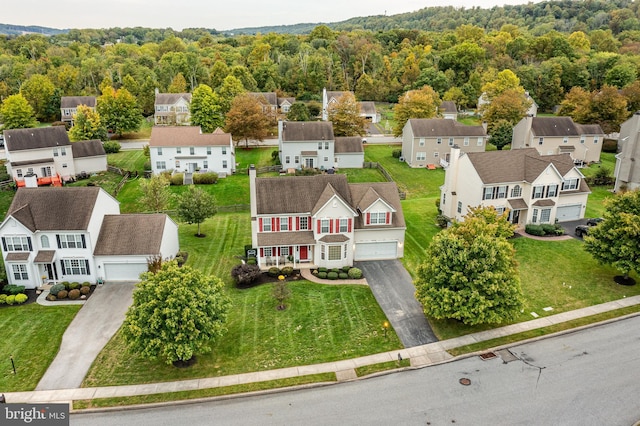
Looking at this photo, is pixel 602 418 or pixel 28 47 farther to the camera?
pixel 28 47

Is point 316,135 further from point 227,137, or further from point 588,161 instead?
point 588,161

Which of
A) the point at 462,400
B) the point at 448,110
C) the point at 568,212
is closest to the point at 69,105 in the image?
the point at 448,110

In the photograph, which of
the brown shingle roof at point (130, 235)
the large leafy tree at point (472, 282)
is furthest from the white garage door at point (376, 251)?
the brown shingle roof at point (130, 235)

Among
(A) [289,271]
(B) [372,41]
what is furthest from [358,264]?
(B) [372,41]

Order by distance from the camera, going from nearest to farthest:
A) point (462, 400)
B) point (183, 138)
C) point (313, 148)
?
point (462, 400) → point (183, 138) → point (313, 148)

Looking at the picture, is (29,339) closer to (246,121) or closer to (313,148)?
(313,148)
